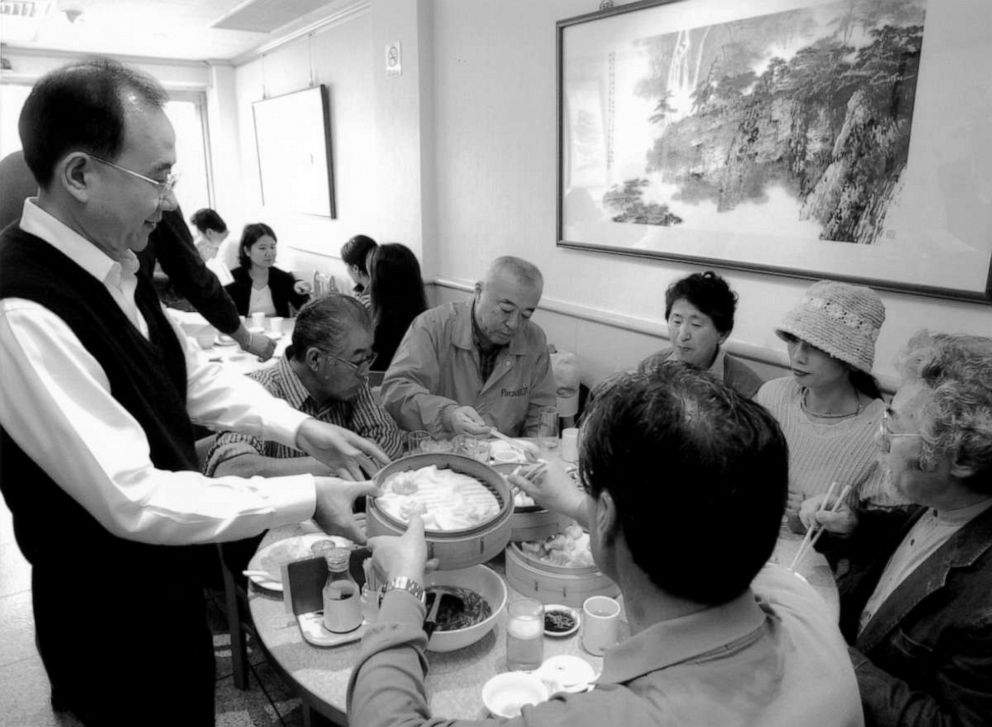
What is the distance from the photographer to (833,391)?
207 cm

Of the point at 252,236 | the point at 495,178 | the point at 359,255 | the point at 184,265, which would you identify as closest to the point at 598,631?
the point at 184,265

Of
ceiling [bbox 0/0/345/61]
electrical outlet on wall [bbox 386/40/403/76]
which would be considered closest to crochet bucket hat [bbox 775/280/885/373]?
electrical outlet on wall [bbox 386/40/403/76]

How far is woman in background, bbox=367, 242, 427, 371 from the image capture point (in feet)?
11.7

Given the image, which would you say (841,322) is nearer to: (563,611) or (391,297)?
(563,611)

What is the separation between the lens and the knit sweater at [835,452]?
1907 millimetres

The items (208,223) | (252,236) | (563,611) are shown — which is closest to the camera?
(563,611)

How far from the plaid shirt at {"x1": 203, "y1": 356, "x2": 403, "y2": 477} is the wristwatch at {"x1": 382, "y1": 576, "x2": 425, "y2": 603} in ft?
3.17

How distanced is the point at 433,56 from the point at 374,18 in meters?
0.63

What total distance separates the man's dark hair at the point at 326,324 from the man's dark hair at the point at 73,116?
0.92 meters

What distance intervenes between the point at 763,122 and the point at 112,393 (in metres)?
2.45

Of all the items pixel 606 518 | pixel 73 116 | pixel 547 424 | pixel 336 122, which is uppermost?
pixel 336 122

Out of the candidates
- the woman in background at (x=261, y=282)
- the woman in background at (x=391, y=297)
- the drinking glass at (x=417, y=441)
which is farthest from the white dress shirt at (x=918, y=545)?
the woman in background at (x=261, y=282)

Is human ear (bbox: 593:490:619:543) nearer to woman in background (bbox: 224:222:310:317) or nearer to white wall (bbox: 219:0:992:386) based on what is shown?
white wall (bbox: 219:0:992:386)

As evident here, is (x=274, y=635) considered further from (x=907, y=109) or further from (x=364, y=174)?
(x=364, y=174)
